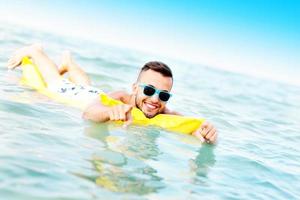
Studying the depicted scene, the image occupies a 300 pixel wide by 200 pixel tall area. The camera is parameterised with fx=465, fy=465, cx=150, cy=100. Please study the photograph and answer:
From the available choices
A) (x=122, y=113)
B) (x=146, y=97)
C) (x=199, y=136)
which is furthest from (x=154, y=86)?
(x=122, y=113)

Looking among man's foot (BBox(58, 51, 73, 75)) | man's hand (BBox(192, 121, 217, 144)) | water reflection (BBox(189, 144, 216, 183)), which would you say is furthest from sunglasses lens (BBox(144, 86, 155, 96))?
man's foot (BBox(58, 51, 73, 75))

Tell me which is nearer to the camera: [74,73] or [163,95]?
[163,95]

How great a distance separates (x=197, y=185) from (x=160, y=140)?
4.90 feet

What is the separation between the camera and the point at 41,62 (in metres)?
7.15

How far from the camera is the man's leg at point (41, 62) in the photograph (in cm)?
693

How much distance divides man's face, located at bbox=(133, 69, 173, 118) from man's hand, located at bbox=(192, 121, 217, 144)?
52 centimetres

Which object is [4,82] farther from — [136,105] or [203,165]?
[203,165]

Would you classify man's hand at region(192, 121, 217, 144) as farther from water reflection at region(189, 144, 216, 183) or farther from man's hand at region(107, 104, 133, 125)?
man's hand at region(107, 104, 133, 125)

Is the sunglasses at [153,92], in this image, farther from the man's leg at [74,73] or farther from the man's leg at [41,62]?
the man's leg at [74,73]

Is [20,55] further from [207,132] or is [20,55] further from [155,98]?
[207,132]

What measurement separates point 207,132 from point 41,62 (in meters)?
3.12

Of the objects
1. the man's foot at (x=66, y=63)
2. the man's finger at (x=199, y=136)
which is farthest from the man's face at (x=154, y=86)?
the man's foot at (x=66, y=63)

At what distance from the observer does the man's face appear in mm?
5332

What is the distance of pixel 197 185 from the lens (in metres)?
3.66
